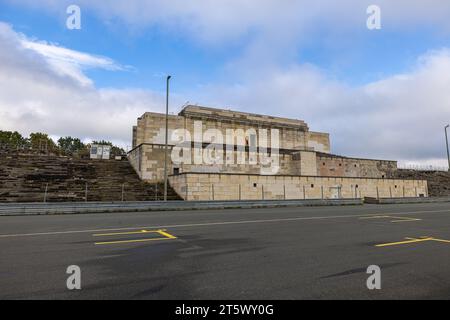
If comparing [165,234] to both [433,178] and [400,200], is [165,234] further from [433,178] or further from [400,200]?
[433,178]

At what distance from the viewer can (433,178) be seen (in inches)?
2095

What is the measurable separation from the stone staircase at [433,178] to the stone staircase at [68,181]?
1680 inches

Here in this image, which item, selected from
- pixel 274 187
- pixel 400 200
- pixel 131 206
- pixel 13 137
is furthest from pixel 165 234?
pixel 13 137

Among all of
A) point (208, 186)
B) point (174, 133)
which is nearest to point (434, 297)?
point (208, 186)

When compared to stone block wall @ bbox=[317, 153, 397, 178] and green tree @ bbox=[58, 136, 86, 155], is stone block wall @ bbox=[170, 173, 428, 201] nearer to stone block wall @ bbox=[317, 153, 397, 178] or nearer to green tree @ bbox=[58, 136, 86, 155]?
stone block wall @ bbox=[317, 153, 397, 178]

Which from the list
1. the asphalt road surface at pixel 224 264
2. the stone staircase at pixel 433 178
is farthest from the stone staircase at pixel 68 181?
the stone staircase at pixel 433 178

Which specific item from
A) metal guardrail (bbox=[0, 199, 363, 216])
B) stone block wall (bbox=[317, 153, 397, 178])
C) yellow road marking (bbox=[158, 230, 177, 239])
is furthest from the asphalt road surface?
stone block wall (bbox=[317, 153, 397, 178])

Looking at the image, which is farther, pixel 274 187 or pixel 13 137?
pixel 13 137

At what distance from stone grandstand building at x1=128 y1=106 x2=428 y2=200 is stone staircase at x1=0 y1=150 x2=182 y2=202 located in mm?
2737

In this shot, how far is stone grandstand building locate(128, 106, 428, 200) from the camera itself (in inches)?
1133

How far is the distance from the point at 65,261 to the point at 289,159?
37161mm

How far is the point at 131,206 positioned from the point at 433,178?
5625 centimetres

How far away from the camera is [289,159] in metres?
40.8

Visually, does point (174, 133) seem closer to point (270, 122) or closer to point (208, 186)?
point (208, 186)
